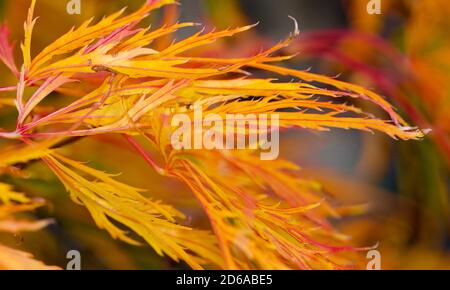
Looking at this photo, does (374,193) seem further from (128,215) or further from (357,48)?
(128,215)

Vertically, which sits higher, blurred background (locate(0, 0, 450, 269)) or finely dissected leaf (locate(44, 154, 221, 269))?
blurred background (locate(0, 0, 450, 269))

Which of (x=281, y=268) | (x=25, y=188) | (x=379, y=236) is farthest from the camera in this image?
(x=379, y=236)

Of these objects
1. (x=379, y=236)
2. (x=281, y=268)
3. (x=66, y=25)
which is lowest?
(x=281, y=268)

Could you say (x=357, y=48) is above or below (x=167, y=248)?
above

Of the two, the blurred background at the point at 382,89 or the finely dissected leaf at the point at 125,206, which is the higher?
the blurred background at the point at 382,89

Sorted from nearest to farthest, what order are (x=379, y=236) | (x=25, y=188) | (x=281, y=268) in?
1. (x=281, y=268)
2. (x=25, y=188)
3. (x=379, y=236)

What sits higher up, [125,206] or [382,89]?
[382,89]

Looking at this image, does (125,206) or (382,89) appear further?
(382,89)

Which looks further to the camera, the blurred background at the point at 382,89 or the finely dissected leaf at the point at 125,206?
the blurred background at the point at 382,89

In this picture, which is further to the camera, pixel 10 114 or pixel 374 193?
pixel 374 193

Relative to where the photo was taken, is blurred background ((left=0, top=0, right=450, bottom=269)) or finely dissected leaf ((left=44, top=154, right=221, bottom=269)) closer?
finely dissected leaf ((left=44, top=154, right=221, bottom=269))
